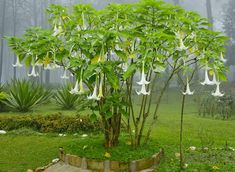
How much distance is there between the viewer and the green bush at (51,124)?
751 centimetres

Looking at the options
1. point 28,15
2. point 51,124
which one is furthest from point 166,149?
point 28,15

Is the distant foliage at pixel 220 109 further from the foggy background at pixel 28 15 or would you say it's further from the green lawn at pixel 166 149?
the foggy background at pixel 28 15

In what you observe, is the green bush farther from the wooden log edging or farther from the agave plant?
the agave plant

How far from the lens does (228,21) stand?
Result: 33938 mm

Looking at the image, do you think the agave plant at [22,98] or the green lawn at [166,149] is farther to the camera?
the agave plant at [22,98]

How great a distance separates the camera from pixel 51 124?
25.0ft

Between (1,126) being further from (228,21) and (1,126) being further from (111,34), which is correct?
(228,21)

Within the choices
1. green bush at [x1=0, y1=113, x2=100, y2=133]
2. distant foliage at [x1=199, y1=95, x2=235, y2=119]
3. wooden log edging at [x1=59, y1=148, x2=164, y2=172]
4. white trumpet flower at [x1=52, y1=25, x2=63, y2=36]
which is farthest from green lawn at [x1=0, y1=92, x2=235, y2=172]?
distant foliage at [x1=199, y1=95, x2=235, y2=119]

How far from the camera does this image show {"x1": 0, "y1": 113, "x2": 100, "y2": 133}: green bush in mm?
7512

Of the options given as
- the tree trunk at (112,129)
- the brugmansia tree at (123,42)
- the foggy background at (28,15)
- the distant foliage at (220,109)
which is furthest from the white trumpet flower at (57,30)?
the foggy background at (28,15)

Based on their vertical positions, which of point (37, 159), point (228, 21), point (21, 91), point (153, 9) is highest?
point (228, 21)

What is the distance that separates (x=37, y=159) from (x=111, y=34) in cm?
291

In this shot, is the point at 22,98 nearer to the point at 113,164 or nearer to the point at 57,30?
the point at 57,30


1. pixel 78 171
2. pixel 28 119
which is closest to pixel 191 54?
pixel 78 171
